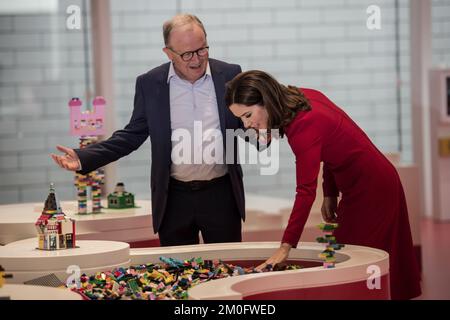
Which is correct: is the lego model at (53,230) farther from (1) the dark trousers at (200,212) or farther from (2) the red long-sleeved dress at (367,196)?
(2) the red long-sleeved dress at (367,196)

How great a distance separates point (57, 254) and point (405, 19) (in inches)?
254

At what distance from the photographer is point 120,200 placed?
451 centimetres

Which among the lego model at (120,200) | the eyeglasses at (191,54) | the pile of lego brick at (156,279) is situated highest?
the eyeglasses at (191,54)

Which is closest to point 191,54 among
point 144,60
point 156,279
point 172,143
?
point 172,143

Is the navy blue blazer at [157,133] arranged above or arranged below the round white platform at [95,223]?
above

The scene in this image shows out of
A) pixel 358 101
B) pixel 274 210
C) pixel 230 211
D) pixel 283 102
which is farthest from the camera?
pixel 358 101

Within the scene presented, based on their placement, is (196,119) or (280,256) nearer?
(280,256)

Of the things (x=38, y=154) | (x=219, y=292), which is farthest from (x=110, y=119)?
(x=219, y=292)

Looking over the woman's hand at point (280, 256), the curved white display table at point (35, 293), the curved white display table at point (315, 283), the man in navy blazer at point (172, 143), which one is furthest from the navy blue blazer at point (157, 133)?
the curved white display table at point (35, 293)

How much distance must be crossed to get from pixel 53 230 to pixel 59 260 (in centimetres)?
22

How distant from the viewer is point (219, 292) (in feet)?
8.25

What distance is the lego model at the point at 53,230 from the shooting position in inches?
128

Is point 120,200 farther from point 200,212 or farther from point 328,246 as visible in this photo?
point 328,246
